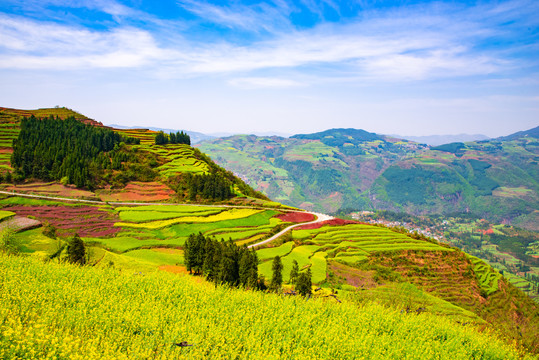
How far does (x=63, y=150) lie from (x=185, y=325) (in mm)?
102215

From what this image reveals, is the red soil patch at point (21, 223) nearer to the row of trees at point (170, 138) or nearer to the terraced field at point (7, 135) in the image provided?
the terraced field at point (7, 135)

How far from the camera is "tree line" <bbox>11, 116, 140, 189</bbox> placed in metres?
82.5

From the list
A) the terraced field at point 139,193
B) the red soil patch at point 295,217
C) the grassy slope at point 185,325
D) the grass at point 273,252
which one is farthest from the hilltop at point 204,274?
the red soil patch at point 295,217

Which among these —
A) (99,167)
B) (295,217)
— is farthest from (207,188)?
(99,167)

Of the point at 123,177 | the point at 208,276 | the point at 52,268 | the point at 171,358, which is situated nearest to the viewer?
the point at 171,358

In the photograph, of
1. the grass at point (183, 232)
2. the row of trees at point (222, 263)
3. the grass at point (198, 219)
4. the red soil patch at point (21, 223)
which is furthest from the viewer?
the grass at point (198, 219)

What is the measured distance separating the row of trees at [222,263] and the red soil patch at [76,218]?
92.3ft

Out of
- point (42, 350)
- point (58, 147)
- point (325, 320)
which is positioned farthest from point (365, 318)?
point (58, 147)

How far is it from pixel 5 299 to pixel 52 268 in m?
7.65

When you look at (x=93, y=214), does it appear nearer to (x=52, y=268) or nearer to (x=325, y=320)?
(x=52, y=268)

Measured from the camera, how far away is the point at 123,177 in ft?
298

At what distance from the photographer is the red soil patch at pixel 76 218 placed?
187ft

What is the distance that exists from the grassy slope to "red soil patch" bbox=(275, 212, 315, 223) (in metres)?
59.5

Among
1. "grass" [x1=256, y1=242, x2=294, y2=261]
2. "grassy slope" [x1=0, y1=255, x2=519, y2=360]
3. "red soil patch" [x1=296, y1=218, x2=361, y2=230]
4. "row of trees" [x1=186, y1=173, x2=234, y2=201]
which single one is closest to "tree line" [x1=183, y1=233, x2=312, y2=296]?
"grassy slope" [x1=0, y1=255, x2=519, y2=360]
